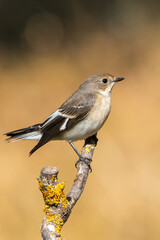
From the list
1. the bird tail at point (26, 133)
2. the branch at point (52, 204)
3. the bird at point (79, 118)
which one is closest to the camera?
the branch at point (52, 204)

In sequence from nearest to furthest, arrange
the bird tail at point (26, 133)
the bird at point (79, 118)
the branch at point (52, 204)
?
1. the branch at point (52, 204)
2. the bird at point (79, 118)
3. the bird tail at point (26, 133)

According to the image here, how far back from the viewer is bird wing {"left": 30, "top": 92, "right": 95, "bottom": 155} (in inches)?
179

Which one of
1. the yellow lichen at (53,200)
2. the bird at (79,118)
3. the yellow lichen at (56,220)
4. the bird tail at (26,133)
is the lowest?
the yellow lichen at (56,220)

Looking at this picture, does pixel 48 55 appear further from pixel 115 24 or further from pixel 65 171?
pixel 65 171

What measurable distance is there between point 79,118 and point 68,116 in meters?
→ 0.13

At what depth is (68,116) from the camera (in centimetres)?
461

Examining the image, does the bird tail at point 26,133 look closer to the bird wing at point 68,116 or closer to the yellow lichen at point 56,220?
the bird wing at point 68,116

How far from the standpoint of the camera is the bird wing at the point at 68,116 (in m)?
4.55

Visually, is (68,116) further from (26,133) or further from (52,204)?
(52,204)

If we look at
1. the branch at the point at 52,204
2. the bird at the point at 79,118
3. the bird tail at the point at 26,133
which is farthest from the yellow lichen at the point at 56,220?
the bird tail at the point at 26,133

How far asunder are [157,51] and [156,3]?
1065 mm

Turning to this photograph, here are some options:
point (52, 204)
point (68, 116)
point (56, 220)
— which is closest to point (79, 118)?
point (68, 116)

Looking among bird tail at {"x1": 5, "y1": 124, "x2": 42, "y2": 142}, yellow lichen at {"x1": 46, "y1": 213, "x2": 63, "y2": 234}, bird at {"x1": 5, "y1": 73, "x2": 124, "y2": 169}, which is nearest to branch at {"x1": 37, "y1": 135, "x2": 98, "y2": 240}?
yellow lichen at {"x1": 46, "y1": 213, "x2": 63, "y2": 234}

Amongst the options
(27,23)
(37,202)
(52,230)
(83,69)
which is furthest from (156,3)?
(52,230)
